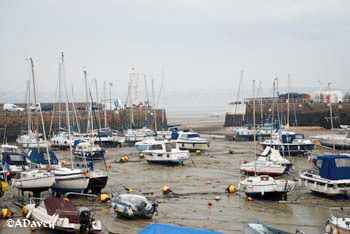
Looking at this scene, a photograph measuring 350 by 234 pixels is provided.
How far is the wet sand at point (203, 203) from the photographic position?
19.8 metres

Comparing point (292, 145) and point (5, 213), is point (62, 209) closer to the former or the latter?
point (5, 213)

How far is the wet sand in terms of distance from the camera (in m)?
19.8

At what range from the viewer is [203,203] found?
78.2ft

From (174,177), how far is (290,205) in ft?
34.7

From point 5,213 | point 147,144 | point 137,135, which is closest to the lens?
point 5,213

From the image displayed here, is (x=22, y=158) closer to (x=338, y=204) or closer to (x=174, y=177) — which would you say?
(x=174, y=177)

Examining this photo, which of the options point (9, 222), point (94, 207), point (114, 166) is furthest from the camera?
point (114, 166)

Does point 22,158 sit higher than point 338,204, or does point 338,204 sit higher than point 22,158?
point 22,158

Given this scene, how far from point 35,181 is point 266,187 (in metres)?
11.0

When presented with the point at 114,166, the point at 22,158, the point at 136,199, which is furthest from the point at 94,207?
the point at 114,166

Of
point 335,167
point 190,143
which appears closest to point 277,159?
point 335,167

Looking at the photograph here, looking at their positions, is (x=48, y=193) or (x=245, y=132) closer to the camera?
(x=48, y=193)

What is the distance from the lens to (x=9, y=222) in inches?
786

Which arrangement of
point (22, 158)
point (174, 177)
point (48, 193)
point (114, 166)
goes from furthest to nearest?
point (114, 166) < point (174, 177) < point (22, 158) < point (48, 193)
